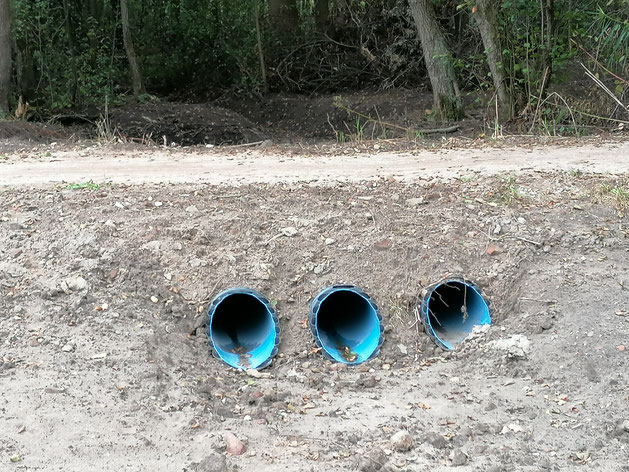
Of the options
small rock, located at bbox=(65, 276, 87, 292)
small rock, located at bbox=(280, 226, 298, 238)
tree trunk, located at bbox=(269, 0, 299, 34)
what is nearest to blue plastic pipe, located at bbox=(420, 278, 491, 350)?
small rock, located at bbox=(280, 226, 298, 238)

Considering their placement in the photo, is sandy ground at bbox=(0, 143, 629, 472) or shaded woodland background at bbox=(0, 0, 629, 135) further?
shaded woodland background at bbox=(0, 0, 629, 135)

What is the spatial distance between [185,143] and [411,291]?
7887 mm

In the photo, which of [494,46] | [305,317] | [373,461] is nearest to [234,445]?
[373,461]

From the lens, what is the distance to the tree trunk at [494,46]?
33.5ft

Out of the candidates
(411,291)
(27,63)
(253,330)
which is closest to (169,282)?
(253,330)

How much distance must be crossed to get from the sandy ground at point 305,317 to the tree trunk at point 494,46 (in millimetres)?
3466

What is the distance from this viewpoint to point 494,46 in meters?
10.3

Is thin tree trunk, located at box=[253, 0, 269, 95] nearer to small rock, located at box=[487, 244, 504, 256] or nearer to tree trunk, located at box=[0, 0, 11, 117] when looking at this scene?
tree trunk, located at box=[0, 0, 11, 117]

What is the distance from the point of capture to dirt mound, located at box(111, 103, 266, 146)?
42.4ft

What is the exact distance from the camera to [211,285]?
5527mm

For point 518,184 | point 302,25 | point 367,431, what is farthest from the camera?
point 302,25

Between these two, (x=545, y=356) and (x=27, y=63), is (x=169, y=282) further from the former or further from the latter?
(x=27, y=63)

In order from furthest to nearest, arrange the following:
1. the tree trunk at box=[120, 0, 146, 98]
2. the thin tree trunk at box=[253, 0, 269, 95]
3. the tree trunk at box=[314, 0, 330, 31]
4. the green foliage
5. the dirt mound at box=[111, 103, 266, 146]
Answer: the tree trunk at box=[314, 0, 330, 31]
the thin tree trunk at box=[253, 0, 269, 95]
the tree trunk at box=[120, 0, 146, 98]
the green foliage
the dirt mound at box=[111, 103, 266, 146]

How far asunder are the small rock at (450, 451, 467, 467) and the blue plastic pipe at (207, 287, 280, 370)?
1.60 meters
